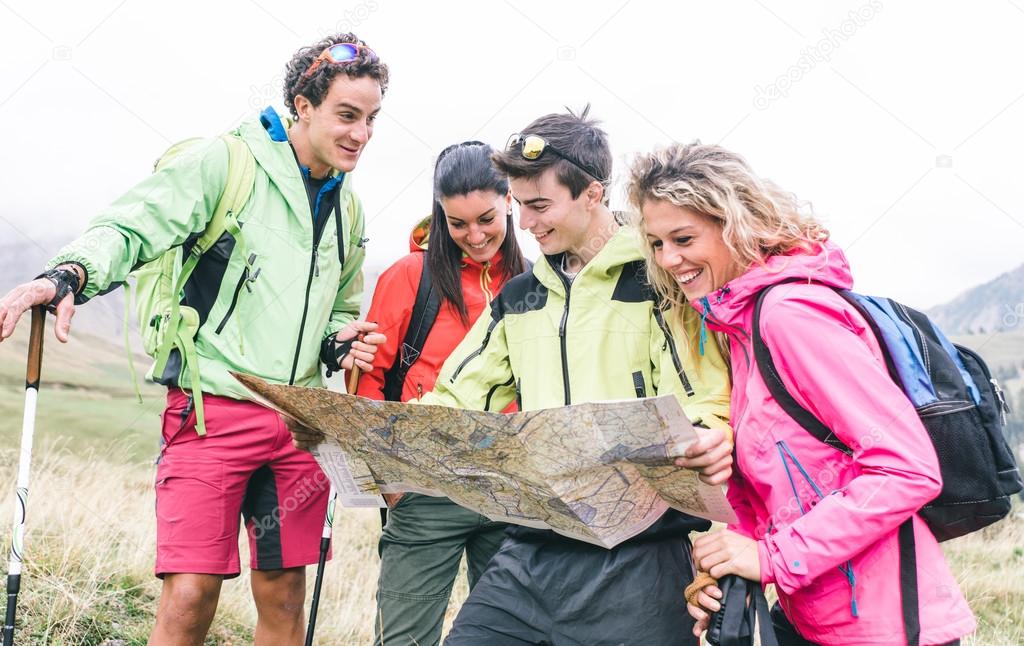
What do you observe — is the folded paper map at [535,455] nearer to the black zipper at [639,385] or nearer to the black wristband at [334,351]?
the black zipper at [639,385]

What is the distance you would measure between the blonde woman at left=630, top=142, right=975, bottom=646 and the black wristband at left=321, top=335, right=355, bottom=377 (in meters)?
1.40

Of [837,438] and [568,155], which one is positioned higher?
[568,155]

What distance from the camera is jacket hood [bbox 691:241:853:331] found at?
2.35 metres

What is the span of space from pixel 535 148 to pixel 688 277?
783 millimetres

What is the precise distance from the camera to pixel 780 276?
2344mm

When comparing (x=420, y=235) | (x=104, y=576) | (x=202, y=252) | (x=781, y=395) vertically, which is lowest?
(x=104, y=576)

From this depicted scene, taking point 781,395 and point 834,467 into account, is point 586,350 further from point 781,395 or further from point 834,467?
point 834,467

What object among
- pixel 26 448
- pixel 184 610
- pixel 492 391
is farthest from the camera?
pixel 184 610

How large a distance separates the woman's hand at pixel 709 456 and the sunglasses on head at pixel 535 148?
1085 mm

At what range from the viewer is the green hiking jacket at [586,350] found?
8.73 ft

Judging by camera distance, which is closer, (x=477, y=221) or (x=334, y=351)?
(x=334, y=351)

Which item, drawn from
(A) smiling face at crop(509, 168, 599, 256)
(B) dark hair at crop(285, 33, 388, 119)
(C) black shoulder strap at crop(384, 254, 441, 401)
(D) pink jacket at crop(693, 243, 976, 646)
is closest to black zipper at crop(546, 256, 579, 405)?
(A) smiling face at crop(509, 168, 599, 256)

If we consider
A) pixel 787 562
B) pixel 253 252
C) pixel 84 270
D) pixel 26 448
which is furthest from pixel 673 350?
pixel 26 448

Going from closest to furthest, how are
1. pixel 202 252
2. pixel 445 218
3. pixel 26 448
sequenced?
pixel 26 448 < pixel 202 252 < pixel 445 218
